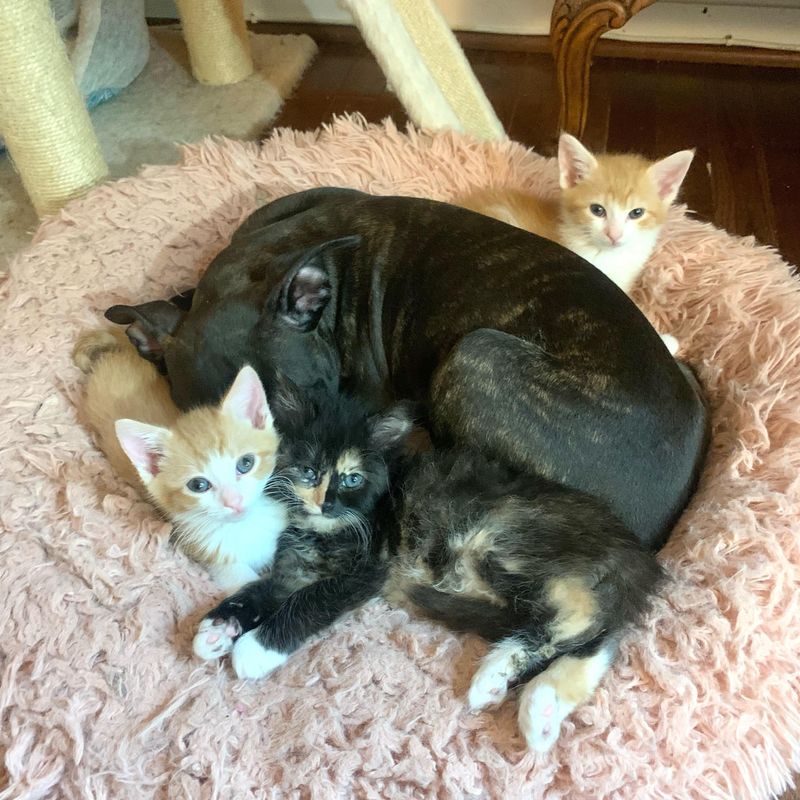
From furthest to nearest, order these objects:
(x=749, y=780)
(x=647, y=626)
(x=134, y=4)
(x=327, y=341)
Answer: (x=134, y=4) < (x=327, y=341) < (x=647, y=626) < (x=749, y=780)

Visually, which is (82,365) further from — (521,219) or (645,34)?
(645,34)

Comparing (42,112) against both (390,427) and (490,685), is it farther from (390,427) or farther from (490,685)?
(490,685)

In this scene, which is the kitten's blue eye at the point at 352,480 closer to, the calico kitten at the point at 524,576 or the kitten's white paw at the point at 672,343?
the calico kitten at the point at 524,576

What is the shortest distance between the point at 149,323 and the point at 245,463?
404 mm

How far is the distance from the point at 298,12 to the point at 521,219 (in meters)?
2.08

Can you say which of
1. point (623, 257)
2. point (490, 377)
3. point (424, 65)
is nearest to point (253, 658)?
point (490, 377)

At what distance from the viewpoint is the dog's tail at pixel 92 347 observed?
5.34 ft

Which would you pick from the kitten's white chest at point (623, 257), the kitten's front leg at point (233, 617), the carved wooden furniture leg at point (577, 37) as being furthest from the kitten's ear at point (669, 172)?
the kitten's front leg at point (233, 617)

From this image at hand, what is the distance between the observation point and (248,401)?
1.27m

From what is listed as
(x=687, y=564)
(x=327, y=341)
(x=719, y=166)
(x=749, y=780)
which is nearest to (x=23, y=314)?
(x=327, y=341)

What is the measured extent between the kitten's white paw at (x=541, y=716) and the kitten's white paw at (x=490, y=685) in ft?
0.16

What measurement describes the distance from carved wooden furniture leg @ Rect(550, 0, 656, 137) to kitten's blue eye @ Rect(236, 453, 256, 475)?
169cm

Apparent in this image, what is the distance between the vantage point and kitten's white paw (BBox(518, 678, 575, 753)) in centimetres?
107

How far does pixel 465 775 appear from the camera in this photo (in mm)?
1076
